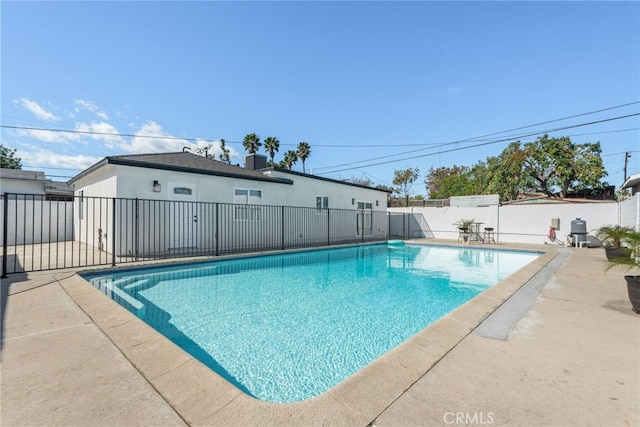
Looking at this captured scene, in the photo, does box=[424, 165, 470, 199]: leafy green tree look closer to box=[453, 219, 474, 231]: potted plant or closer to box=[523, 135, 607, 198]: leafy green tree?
box=[523, 135, 607, 198]: leafy green tree

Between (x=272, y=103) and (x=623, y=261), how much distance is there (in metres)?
16.8

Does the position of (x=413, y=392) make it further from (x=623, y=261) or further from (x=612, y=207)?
(x=612, y=207)

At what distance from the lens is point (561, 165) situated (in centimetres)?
2053

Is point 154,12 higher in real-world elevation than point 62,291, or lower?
higher

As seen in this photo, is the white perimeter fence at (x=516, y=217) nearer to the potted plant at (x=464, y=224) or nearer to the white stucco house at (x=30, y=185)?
the potted plant at (x=464, y=224)

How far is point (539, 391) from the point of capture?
1874 millimetres

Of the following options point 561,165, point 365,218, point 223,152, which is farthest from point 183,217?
point 223,152

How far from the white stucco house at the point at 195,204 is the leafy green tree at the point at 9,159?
2573 cm

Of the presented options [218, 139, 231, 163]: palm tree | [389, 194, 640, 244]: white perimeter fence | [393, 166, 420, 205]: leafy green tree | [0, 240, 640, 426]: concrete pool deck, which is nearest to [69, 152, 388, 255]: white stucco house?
[0, 240, 640, 426]: concrete pool deck

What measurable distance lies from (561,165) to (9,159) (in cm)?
4936

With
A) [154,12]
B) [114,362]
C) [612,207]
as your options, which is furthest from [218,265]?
[612,207]

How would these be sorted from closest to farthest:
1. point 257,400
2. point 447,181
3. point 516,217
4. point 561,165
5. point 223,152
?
point 257,400 < point 516,217 < point 561,165 < point 447,181 < point 223,152

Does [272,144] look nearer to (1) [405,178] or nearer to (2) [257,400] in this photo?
(1) [405,178]

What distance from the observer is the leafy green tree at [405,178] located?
31.4m
